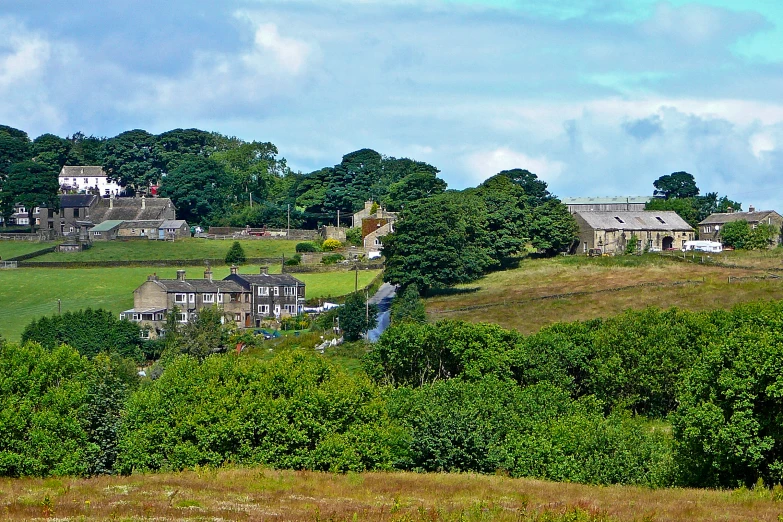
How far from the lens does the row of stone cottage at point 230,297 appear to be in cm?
9475

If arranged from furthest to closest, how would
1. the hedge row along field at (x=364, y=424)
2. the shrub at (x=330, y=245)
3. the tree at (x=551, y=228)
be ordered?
the shrub at (x=330, y=245) < the tree at (x=551, y=228) < the hedge row along field at (x=364, y=424)

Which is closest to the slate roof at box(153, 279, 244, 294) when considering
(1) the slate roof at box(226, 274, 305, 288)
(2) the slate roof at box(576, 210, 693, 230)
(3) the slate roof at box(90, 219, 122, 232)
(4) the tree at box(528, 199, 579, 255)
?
(1) the slate roof at box(226, 274, 305, 288)

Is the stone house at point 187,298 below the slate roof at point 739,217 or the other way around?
below

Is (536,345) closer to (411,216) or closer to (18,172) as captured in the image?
(411,216)

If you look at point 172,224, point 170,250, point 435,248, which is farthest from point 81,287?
point 172,224

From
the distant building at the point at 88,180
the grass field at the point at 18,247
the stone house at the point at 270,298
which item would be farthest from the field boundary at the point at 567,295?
the distant building at the point at 88,180

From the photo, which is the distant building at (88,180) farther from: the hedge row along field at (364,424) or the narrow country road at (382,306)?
the hedge row along field at (364,424)

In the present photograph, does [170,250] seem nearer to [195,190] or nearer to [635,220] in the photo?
[195,190]

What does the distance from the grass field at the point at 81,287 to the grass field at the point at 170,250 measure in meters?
5.99

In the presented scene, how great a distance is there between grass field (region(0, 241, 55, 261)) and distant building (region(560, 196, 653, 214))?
8043 cm

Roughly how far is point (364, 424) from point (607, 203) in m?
138

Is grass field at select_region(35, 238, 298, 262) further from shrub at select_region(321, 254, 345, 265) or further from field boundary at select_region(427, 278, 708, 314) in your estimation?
field boundary at select_region(427, 278, 708, 314)

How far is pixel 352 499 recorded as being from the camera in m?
32.1

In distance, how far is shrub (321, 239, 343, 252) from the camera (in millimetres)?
124938
